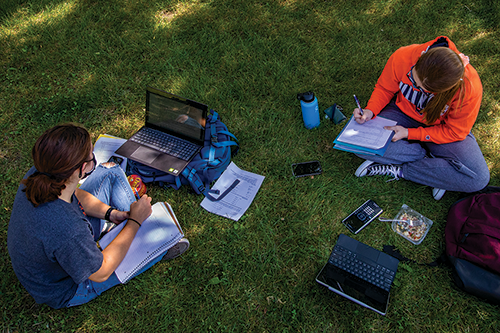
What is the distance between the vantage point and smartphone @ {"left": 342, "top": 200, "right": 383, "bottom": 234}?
10.5 feet

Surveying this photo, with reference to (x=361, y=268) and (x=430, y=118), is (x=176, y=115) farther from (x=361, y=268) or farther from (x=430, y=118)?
(x=430, y=118)

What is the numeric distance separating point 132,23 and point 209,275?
4475 mm

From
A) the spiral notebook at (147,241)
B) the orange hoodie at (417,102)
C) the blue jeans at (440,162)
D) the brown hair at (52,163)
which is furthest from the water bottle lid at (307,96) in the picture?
the brown hair at (52,163)

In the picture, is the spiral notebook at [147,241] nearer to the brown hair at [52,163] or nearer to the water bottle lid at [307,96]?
the brown hair at [52,163]

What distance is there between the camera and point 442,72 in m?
2.59

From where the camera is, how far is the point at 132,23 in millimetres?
5051

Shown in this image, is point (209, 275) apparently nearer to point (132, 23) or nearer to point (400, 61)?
point (400, 61)

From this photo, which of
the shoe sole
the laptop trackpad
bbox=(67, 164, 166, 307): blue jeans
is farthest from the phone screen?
the laptop trackpad

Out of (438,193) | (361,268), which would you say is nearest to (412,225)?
(438,193)

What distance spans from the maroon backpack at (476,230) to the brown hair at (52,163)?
3.48m

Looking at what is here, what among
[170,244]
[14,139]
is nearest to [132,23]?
[14,139]

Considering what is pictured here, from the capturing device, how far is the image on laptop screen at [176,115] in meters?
3.13

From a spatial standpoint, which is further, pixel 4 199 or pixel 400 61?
pixel 4 199

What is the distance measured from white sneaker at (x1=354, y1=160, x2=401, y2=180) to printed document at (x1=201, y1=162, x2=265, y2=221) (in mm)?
1188
